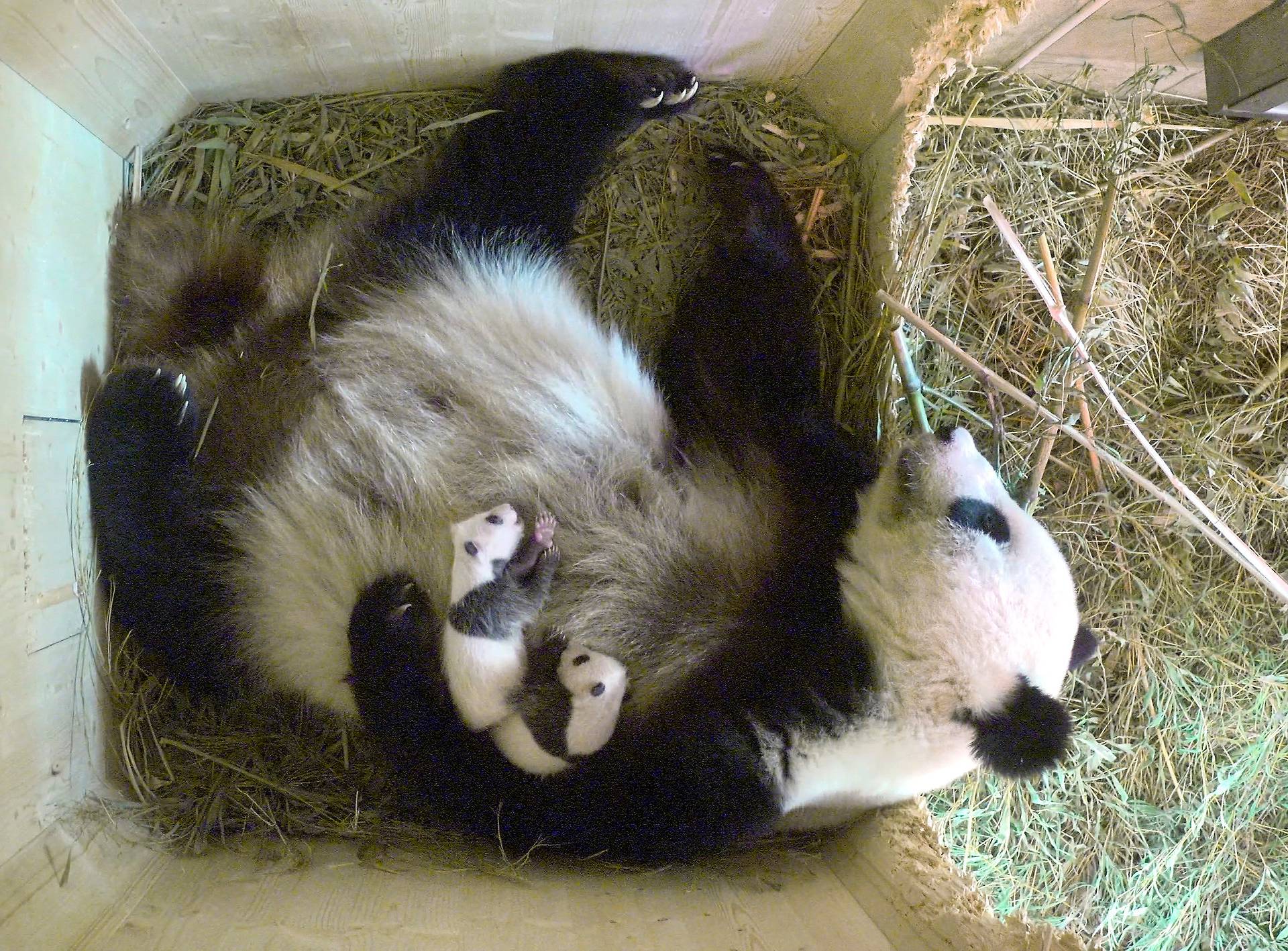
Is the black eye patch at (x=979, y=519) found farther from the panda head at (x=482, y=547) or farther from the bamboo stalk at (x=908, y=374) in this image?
the panda head at (x=482, y=547)

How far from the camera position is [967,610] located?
5.99 feet

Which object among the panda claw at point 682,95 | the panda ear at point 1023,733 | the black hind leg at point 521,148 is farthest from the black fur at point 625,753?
the panda claw at point 682,95

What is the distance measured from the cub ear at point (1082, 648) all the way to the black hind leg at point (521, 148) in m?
1.79

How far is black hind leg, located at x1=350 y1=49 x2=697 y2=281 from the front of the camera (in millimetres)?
2371

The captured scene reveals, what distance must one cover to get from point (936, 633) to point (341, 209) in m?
2.08

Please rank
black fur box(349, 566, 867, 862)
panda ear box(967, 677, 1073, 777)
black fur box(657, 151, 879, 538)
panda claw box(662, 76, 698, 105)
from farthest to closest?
panda claw box(662, 76, 698, 105)
black fur box(657, 151, 879, 538)
black fur box(349, 566, 867, 862)
panda ear box(967, 677, 1073, 777)

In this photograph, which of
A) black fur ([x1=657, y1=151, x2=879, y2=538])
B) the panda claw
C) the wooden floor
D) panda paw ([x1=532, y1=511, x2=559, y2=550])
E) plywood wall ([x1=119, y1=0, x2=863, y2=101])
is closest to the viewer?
the wooden floor

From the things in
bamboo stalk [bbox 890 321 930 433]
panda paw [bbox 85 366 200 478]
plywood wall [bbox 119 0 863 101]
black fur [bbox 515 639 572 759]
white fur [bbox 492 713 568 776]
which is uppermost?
plywood wall [bbox 119 0 863 101]

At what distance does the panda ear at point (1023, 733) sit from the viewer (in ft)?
5.71

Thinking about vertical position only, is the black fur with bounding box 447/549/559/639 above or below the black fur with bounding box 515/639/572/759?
above

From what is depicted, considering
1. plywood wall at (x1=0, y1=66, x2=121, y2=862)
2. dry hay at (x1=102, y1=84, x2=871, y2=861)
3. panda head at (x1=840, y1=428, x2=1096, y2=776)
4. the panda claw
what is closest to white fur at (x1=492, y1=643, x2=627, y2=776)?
dry hay at (x1=102, y1=84, x2=871, y2=861)

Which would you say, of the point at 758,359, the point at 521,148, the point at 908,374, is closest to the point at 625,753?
the point at 758,359

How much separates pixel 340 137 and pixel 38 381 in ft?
3.72

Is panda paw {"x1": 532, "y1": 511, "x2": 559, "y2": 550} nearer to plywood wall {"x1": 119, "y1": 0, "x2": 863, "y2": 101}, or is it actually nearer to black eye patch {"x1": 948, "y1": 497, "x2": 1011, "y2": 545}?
black eye patch {"x1": 948, "y1": 497, "x2": 1011, "y2": 545}
